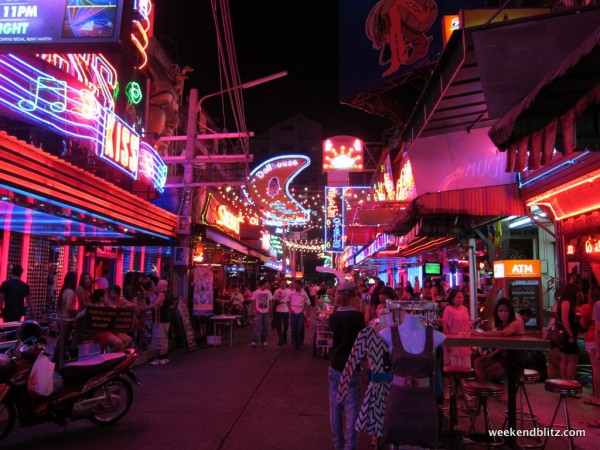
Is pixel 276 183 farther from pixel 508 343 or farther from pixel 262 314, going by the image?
pixel 508 343

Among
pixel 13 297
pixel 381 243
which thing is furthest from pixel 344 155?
pixel 13 297

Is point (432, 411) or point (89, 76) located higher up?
point (89, 76)

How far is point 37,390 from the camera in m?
5.43

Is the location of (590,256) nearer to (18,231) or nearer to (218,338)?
(218,338)

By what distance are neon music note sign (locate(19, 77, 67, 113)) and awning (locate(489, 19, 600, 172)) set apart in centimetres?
676

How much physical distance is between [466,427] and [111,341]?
6296mm

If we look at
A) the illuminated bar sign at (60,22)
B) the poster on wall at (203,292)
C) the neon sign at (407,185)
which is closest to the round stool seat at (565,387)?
the illuminated bar sign at (60,22)

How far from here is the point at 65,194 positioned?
26.0 ft

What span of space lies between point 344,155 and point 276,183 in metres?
14.4

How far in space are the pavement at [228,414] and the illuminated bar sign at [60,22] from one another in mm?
4694

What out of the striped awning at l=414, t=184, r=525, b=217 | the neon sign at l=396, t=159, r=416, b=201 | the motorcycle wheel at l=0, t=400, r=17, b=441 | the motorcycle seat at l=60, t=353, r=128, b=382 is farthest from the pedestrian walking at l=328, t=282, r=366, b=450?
the neon sign at l=396, t=159, r=416, b=201

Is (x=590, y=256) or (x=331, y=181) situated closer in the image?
(x=590, y=256)

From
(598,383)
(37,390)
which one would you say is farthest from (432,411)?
(598,383)

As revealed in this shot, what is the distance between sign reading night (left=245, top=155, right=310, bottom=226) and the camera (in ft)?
54.6
